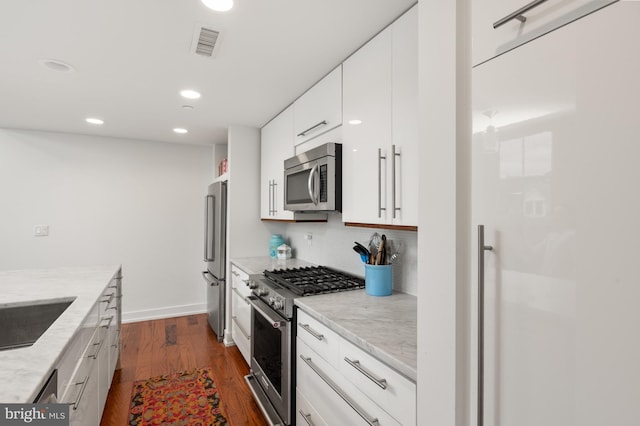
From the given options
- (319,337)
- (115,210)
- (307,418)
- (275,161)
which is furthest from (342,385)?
(115,210)

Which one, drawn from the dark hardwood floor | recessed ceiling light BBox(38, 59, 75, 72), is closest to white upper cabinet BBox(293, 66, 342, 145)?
recessed ceiling light BBox(38, 59, 75, 72)

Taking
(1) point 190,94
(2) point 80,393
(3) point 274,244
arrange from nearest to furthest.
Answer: (2) point 80,393, (1) point 190,94, (3) point 274,244

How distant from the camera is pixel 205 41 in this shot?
1.80 meters

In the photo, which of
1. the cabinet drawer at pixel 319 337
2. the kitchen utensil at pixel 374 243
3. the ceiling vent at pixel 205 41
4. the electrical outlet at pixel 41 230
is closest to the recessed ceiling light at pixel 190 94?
the ceiling vent at pixel 205 41

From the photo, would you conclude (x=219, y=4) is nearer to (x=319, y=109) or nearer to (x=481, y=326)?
(x=319, y=109)

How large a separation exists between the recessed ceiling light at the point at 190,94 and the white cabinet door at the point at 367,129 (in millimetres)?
1255

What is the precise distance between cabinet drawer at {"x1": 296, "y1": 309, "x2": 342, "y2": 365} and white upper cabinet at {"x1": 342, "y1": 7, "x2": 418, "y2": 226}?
603 mm

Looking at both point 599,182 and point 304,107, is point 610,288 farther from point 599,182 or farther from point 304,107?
point 304,107

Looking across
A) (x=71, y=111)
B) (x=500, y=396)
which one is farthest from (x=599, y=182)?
A: (x=71, y=111)

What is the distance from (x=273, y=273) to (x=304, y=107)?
1309mm

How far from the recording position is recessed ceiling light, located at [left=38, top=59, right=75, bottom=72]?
6.56 feet

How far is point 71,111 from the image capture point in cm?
304

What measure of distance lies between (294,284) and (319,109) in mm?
1232

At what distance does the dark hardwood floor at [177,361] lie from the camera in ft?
7.68
